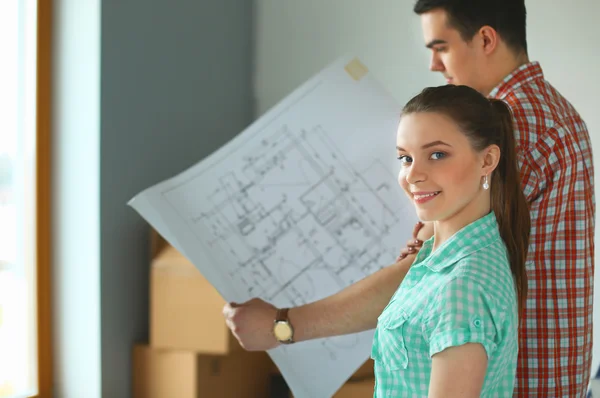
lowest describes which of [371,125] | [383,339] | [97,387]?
[97,387]

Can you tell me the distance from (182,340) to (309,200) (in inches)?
27.7

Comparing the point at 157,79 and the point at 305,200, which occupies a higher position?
the point at 157,79

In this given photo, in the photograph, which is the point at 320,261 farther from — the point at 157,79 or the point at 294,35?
the point at 294,35

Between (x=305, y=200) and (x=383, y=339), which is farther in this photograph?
(x=305, y=200)

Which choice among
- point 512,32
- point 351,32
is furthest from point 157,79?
point 512,32

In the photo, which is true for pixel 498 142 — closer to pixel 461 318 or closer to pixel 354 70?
pixel 461 318

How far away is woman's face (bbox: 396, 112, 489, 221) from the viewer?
35.8 inches

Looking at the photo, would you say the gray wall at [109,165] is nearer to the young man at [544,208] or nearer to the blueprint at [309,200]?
the blueprint at [309,200]

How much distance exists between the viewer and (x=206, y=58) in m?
2.46

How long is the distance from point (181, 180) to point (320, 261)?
35cm

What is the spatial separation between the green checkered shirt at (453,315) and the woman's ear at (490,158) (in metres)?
0.06

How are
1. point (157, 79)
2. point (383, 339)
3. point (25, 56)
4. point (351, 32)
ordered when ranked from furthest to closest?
point (351, 32)
point (157, 79)
point (25, 56)
point (383, 339)

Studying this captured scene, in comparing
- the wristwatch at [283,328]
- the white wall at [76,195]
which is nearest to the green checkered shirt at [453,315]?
the wristwatch at [283,328]

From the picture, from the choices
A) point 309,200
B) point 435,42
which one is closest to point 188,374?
point 309,200
